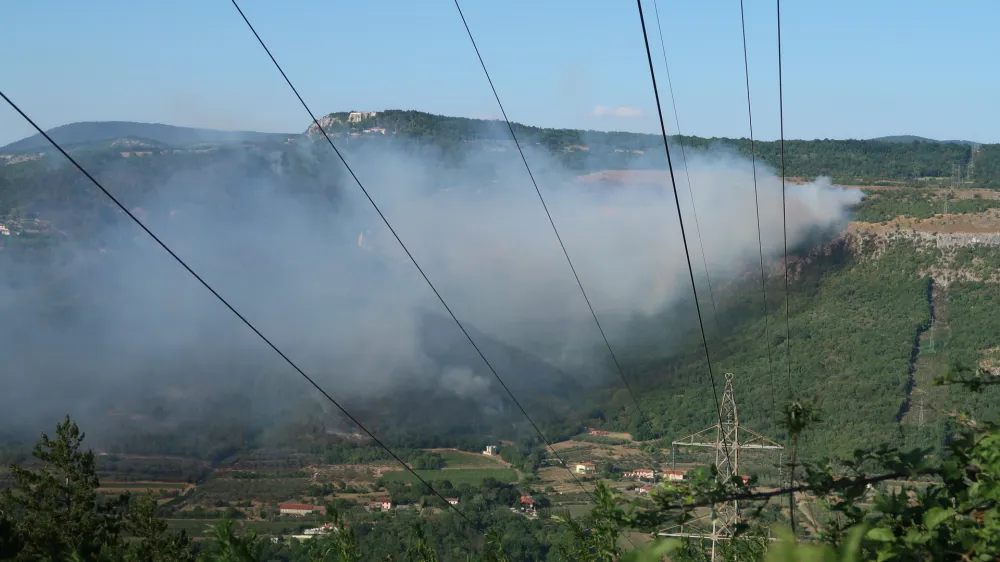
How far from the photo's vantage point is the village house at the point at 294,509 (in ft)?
87.4

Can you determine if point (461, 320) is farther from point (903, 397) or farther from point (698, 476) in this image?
point (698, 476)

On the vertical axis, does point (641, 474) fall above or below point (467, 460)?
above

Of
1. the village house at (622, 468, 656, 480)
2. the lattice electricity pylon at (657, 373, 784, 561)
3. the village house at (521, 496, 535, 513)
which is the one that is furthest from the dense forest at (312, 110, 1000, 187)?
the lattice electricity pylon at (657, 373, 784, 561)

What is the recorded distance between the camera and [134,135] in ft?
241

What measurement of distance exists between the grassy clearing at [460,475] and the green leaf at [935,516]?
2719cm

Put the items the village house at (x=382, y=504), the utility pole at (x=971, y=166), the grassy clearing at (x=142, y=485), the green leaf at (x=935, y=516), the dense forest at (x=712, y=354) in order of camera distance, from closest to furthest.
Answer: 1. the green leaf at (x=935, y=516)
2. the village house at (x=382, y=504)
3. the grassy clearing at (x=142, y=485)
4. the dense forest at (x=712, y=354)
5. the utility pole at (x=971, y=166)

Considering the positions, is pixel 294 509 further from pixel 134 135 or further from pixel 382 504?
pixel 134 135

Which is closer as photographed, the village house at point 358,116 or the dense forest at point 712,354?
the dense forest at point 712,354

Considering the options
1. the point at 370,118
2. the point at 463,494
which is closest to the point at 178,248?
the point at 370,118

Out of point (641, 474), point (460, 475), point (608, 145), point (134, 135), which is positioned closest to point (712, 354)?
point (460, 475)

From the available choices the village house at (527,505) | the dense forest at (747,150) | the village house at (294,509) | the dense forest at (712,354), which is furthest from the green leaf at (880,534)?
the dense forest at (747,150)

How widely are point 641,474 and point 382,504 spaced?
6.99 m

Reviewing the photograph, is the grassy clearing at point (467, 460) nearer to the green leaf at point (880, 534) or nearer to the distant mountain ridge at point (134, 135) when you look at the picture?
the green leaf at point (880, 534)

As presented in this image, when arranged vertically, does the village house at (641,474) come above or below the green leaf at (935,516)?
below
